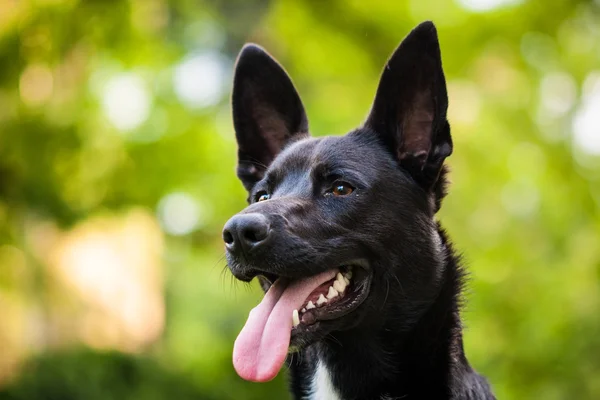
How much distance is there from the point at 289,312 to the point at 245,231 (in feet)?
1.29

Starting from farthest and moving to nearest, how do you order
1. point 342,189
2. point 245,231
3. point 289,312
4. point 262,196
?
point 262,196, point 342,189, point 289,312, point 245,231

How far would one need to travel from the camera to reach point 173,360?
34.8 ft

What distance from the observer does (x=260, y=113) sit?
4121 mm

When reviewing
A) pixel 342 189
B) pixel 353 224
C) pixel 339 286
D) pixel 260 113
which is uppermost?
pixel 260 113

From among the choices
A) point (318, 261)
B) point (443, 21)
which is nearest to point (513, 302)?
point (443, 21)

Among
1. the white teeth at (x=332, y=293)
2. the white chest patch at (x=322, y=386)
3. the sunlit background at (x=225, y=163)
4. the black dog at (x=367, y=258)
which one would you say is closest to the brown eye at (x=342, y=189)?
the black dog at (x=367, y=258)

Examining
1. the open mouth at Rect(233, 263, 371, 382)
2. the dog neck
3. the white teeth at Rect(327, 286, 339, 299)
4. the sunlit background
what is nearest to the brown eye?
the open mouth at Rect(233, 263, 371, 382)

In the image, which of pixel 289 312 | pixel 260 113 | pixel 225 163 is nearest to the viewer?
pixel 289 312

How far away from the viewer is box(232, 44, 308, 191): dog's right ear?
13.3ft

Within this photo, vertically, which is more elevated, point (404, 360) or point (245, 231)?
point (245, 231)

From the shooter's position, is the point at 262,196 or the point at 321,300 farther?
the point at 262,196

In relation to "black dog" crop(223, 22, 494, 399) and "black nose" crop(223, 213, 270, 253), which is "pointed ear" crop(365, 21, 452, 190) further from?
"black nose" crop(223, 213, 270, 253)

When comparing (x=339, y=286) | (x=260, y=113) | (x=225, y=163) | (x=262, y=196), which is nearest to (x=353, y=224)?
(x=339, y=286)

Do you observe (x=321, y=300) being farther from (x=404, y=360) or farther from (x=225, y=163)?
(x=225, y=163)
